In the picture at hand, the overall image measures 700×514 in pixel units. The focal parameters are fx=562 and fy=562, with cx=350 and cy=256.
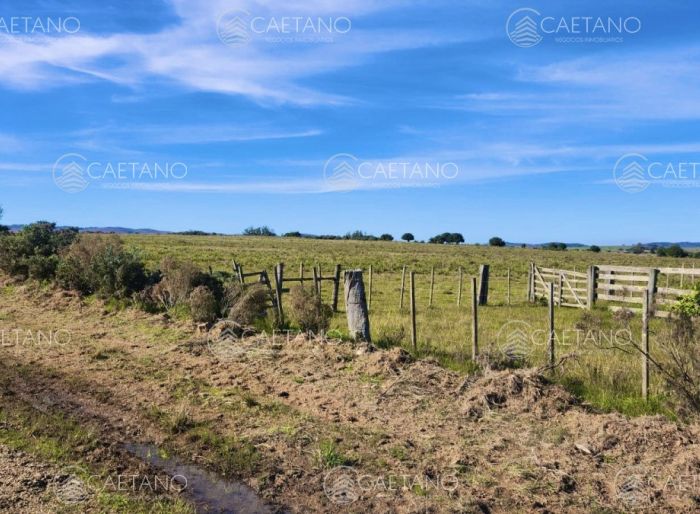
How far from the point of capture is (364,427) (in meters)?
7.27

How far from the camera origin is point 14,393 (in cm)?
830

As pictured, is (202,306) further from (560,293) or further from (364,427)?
(560,293)

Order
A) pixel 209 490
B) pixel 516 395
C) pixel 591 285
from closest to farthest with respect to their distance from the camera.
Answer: pixel 209 490 < pixel 516 395 < pixel 591 285

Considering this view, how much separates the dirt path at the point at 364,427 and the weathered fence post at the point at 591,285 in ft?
47.6

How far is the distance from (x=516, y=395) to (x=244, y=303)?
7269mm

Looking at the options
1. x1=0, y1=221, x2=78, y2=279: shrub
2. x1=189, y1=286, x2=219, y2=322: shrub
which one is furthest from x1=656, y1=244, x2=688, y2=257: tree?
x1=189, y1=286, x2=219, y2=322: shrub

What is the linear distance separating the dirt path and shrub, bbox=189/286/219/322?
216 centimetres

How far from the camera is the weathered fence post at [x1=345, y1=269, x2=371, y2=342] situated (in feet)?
38.1

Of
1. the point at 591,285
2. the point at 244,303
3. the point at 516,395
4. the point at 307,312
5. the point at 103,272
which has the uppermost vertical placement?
the point at 103,272

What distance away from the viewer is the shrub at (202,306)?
13.5m

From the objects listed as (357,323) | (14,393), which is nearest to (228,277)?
(357,323)

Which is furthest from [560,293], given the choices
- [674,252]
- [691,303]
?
[674,252]

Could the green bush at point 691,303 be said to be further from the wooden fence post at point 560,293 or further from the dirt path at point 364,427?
the wooden fence post at point 560,293

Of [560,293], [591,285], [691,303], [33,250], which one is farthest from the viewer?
[33,250]
